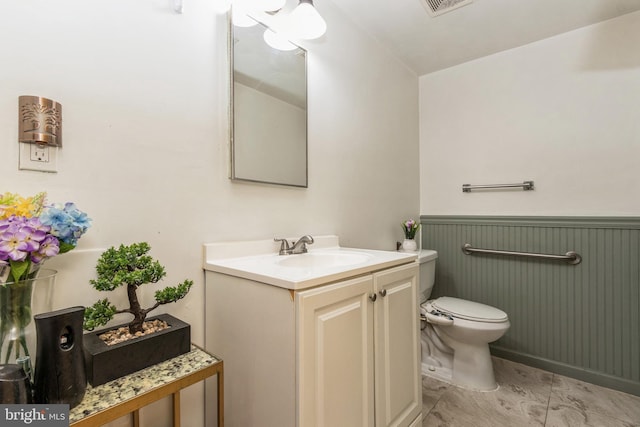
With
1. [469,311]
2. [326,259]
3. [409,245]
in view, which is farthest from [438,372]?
[326,259]

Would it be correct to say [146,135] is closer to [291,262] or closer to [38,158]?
[38,158]

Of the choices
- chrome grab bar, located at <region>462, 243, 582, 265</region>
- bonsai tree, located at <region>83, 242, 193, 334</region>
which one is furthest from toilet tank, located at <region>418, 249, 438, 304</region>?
bonsai tree, located at <region>83, 242, 193, 334</region>

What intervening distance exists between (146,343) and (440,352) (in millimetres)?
1796

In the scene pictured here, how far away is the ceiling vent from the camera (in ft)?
5.42

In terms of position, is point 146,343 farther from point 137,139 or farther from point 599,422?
point 599,422

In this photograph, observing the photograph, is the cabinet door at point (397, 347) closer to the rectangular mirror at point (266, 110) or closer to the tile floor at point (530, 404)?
the tile floor at point (530, 404)

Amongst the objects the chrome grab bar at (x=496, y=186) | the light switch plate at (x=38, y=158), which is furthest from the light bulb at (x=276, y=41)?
the chrome grab bar at (x=496, y=186)

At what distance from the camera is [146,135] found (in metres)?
0.98

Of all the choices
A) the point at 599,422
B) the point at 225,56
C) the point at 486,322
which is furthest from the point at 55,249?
the point at 599,422

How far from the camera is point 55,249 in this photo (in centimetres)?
65

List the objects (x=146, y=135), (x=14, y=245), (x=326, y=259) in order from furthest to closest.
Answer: (x=326, y=259), (x=146, y=135), (x=14, y=245)

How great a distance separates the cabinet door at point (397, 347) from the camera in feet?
3.61

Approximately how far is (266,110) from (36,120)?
79 cm

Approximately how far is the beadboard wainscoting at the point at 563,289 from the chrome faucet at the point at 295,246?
4.90 ft
